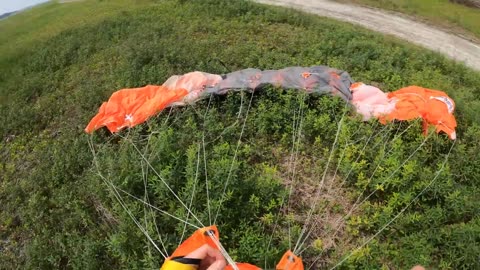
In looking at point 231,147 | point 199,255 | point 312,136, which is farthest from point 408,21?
point 199,255

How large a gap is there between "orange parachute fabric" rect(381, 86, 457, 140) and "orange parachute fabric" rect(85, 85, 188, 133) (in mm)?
4685

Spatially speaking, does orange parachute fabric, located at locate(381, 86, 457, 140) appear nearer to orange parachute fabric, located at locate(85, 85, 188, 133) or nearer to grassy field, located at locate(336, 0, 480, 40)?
orange parachute fabric, located at locate(85, 85, 188, 133)

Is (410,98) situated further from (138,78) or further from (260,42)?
(138,78)

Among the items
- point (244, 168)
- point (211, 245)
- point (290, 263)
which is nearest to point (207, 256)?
point (211, 245)

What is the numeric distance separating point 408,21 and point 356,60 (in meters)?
6.29

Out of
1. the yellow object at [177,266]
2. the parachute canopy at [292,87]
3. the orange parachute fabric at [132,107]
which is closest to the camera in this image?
the yellow object at [177,266]

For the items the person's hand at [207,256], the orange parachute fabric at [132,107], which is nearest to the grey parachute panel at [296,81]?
the orange parachute fabric at [132,107]

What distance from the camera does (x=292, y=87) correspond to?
9898 mm

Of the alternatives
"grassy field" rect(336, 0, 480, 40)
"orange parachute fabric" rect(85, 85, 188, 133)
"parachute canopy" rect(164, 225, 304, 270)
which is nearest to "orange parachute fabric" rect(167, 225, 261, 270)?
"parachute canopy" rect(164, 225, 304, 270)

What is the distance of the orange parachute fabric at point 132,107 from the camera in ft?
31.7

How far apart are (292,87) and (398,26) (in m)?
8.98

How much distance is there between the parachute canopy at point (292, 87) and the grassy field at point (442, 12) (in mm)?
8022

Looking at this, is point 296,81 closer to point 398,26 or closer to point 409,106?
point 409,106

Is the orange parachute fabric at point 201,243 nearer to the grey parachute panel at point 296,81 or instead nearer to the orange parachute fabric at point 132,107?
the orange parachute fabric at point 132,107
